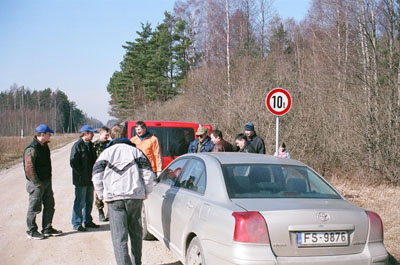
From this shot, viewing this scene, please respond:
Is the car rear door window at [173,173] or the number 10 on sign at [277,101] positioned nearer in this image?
the car rear door window at [173,173]

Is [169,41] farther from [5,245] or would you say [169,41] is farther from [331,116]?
[5,245]

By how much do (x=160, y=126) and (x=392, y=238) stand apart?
5.06 meters

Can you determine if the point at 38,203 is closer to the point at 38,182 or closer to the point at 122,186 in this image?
the point at 38,182

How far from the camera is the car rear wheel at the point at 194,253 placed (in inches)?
159

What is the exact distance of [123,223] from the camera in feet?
14.9

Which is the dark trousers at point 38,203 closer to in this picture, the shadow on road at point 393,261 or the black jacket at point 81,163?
the black jacket at point 81,163

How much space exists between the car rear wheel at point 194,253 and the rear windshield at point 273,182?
0.65 metres

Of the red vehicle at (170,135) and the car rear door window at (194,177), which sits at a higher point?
the red vehicle at (170,135)

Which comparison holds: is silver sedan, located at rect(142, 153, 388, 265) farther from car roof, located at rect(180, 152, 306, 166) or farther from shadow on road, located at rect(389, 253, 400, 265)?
shadow on road, located at rect(389, 253, 400, 265)

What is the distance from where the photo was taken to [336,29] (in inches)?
495

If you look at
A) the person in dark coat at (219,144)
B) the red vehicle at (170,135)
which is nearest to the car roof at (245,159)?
the person in dark coat at (219,144)

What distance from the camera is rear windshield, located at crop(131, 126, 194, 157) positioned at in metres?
8.82

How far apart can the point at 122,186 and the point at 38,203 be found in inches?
105

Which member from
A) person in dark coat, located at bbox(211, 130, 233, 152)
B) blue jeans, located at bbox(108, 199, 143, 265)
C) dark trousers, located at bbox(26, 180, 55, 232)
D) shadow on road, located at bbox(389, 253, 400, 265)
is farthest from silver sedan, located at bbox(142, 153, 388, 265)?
dark trousers, located at bbox(26, 180, 55, 232)
